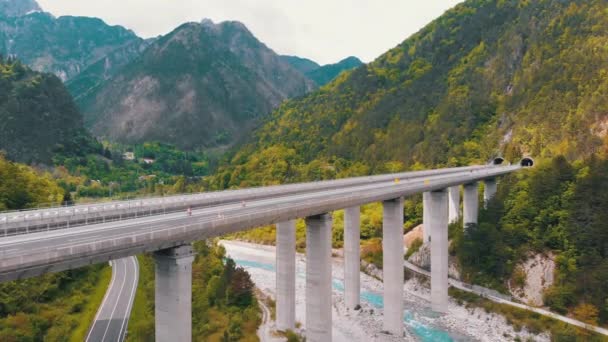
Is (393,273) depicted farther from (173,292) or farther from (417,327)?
(173,292)

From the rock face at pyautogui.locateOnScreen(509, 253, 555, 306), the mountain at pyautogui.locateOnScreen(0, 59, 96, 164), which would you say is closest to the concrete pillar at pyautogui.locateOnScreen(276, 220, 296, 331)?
the rock face at pyautogui.locateOnScreen(509, 253, 555, 306)

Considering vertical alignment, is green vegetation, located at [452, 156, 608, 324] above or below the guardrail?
below

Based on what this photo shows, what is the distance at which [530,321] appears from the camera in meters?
46.6

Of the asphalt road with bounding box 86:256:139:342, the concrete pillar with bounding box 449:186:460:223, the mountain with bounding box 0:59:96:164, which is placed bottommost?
the asphalt road with bounding box 86:256:139:342

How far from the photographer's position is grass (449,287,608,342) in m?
41.6

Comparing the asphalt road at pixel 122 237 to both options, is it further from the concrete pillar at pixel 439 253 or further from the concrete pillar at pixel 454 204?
the concrete pillar at pixel 454 204

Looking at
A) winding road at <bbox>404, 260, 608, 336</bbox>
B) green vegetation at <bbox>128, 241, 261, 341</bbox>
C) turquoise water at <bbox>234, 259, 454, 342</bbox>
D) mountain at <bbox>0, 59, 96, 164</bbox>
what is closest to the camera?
green vegetation at <bbox>128, 241, 261, 341</bbox>

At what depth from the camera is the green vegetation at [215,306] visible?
136 ft

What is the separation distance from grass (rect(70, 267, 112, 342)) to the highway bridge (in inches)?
562

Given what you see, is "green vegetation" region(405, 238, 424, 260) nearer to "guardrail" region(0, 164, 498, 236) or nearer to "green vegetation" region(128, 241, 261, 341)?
"green vegetation" region(128, 241, 261, 341)

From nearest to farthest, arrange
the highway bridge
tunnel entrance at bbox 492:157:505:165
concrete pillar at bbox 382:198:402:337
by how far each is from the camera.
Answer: the highway bridge
concrete pillar at bbox 382:198:402:337
tunnel entrance at bbox 492:157:505:165

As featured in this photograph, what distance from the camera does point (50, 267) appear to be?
65.1ft

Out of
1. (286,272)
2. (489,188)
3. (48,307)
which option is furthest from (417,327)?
(48,307)

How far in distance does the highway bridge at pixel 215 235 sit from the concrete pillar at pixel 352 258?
115 millimetres
